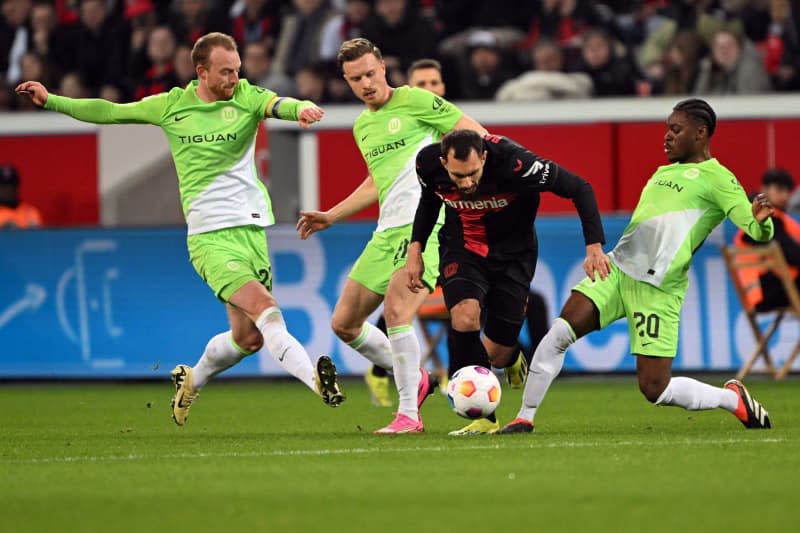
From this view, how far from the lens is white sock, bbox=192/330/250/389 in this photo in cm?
1045

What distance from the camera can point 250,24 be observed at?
68.7 ft

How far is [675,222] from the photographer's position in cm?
974

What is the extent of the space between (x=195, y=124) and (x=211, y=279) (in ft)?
3.11

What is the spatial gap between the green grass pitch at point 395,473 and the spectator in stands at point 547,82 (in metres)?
6.73

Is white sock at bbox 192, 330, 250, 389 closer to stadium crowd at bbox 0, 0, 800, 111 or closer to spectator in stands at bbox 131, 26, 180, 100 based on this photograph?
stadium crowd at bbox 0, 0, 800, 111

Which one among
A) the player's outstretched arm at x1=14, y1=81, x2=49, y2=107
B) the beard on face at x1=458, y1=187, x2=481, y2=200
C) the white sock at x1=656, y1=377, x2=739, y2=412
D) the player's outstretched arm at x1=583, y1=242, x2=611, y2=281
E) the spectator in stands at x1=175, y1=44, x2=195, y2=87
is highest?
the spectator in stands at x1=175, y1=44, x2=195, y2=87

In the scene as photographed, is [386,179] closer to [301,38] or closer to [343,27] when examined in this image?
[343,27]

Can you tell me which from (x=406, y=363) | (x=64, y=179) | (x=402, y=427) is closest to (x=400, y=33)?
(x=64, y=179)

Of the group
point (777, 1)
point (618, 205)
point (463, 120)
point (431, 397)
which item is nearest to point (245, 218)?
point (463, 120)

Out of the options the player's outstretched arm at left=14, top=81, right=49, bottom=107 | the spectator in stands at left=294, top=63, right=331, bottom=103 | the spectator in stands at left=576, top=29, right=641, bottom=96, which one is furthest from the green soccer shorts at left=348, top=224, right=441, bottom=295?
the spectator in stands at left=294, top=63, right=331, bottom=103

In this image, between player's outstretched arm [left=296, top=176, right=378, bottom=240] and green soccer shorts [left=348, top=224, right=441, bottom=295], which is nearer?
player's outstretched arm [left=296, top=176, right=378, bottom=240]

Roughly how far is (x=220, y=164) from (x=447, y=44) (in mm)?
9879

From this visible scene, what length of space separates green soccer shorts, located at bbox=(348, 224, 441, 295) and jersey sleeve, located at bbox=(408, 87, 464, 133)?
0.62 m

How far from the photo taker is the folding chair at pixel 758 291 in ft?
48.2
